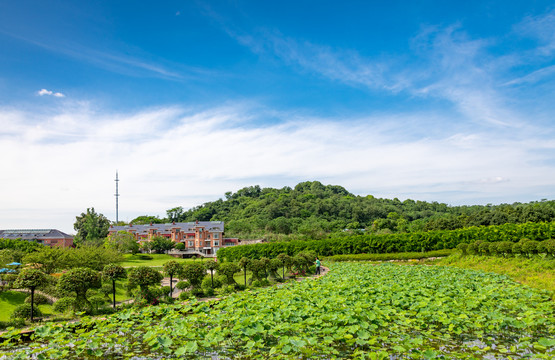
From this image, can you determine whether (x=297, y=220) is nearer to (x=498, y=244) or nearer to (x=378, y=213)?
(x=378, y=213)

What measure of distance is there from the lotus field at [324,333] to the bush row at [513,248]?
8.75 m

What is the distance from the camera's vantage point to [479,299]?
23.8 feet

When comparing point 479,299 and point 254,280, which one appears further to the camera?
point 254,280

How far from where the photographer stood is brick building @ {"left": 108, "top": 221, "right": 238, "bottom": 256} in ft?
151

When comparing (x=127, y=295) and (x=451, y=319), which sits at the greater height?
(x=451, y=319)

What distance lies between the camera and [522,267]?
1332 cm

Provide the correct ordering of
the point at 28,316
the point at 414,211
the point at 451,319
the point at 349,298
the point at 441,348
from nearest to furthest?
the point at 441,348 → the point at 451,319 → the point at 349,298 → the point at 28,316 → the point at 414,211

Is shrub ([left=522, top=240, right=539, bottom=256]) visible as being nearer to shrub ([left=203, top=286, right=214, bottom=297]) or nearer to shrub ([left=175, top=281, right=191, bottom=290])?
shrub ([left=203, top=286, right=214, bottom=297])

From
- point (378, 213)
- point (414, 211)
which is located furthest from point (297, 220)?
point (414, 211)

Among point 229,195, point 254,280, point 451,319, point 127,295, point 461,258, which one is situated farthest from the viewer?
point 229,195

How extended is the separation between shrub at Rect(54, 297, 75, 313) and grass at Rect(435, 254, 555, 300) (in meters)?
11.6

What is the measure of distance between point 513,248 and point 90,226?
44222 mm

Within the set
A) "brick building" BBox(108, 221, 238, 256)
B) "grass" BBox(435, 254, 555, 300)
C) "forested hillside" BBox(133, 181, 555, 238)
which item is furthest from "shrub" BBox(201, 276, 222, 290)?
"brick building" BBox(108, 221, 238, 256)

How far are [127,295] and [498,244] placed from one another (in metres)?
16.0
